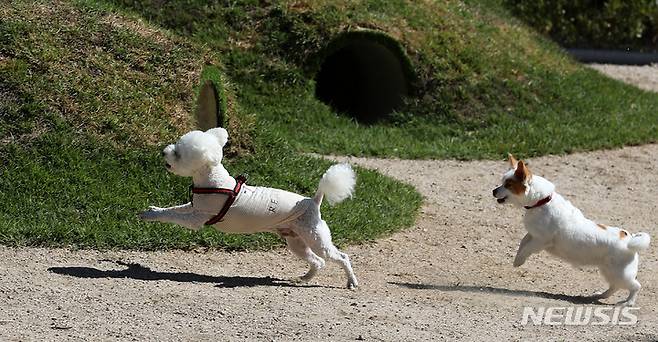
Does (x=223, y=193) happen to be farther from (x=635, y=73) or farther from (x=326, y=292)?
(x=635, y=73)

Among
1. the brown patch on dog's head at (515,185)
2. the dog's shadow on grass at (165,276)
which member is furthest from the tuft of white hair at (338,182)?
the brown patch on dog's head at (515,185)

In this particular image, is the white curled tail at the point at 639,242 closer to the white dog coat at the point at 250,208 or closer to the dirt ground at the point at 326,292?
the dirt ground at the point at 326,292

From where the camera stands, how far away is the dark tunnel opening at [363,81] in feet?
46.5

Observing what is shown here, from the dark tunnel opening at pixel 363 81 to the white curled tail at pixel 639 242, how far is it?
244 inches

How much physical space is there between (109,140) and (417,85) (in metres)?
4.94

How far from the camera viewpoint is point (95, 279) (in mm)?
7832

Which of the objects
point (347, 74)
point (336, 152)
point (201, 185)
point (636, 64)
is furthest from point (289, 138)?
point (636, 64)

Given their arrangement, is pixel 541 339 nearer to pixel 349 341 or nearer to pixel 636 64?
pixel 349 341

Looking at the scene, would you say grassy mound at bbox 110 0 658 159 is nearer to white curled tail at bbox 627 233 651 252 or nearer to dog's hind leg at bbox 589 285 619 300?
dog's hind leg at bbox 589 285 619 300

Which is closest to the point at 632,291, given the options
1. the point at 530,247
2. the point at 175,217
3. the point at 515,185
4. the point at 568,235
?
the point at 568,235

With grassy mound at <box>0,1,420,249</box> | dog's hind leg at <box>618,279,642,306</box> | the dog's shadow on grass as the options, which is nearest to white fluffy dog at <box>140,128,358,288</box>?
the dog's shadow on grass

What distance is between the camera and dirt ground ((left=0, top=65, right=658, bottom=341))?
7027mm

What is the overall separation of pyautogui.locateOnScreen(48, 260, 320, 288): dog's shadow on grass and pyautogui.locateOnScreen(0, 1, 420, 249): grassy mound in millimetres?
561

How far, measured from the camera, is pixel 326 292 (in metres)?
7.98
